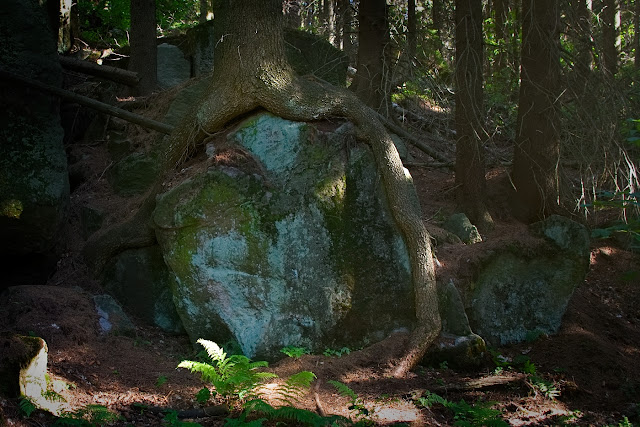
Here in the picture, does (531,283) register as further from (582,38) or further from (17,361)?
(17,361)

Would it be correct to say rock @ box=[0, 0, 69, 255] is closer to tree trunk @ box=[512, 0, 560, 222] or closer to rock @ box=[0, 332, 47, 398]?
rock @ box=[0, 332, 47, 398]

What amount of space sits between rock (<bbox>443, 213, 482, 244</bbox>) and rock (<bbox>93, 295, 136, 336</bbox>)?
14.5 ft

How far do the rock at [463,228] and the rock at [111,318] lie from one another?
442 cm

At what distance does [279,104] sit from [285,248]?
1.67 meters

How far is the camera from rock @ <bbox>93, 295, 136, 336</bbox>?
22.3 ft

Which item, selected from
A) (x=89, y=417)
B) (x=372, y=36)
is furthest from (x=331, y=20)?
(x=89, y=417)

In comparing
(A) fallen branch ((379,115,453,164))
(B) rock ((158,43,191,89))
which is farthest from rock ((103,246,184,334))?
(B) rock ((158,43,191,89))

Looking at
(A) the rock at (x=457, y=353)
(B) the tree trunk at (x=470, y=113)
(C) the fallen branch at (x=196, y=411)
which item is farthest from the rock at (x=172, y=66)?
(C) the fallen branch at (x=196, y=411)

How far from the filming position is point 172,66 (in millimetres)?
12156

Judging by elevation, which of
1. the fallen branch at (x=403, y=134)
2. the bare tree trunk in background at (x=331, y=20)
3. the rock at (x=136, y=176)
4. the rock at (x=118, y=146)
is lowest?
the rock at (x=136, y=176)

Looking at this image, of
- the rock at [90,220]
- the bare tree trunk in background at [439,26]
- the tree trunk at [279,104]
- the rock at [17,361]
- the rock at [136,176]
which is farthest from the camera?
the bare tree trunk in background at [439,26]

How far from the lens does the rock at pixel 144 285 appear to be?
7570mm

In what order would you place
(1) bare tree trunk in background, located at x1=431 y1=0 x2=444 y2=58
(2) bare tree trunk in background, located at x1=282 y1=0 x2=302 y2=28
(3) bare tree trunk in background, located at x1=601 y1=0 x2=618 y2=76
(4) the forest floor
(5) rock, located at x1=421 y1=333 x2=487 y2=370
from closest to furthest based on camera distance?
(4) the forest floor → (5) rock, located at x1=421 y1=333 x2=487 y2=370 → (3) bare tree trunk in background, located at x1=601 y1=0 x2=618 y2=76 → (1) bare tree trunk in background, located at x1=431 y1=0 x2=444 y2=58 → (2) bare tree trunk in background, located at x1=282 y1=0 x2=302 y2=28

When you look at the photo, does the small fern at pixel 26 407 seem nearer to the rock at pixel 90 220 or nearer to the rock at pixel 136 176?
the rock at pixel 90 220
